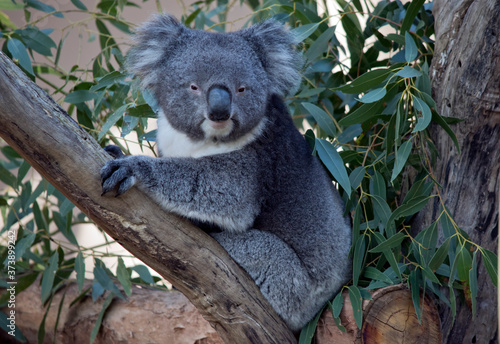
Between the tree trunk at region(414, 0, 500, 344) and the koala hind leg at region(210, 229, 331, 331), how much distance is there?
58cm

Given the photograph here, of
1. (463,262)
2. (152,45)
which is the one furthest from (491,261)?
Result: (152,45)

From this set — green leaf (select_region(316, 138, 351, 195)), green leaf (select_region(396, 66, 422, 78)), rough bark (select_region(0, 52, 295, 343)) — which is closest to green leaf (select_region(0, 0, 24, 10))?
Result: rough bark (select_region(0, 52, 295, 343))

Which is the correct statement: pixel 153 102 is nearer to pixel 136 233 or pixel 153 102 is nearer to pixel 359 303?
pixel 136 233

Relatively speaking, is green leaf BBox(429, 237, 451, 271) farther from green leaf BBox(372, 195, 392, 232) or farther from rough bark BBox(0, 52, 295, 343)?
rough bark BBox(0, 52, 295, 343)

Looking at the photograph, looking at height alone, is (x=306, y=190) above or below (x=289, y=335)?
above

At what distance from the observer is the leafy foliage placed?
6.36ft

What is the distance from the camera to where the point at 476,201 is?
207cm

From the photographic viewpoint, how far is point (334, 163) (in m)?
2.05

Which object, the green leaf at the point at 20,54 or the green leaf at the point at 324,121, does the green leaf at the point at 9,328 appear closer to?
the green leaf at the point at 20,54

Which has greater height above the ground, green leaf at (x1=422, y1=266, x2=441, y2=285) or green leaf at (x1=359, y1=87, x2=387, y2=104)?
green leaf at (x1=359, y1=87, x2=387, y2=104)

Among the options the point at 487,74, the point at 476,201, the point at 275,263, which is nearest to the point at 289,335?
the point at 275,263

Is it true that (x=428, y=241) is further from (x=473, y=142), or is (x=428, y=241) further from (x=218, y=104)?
(x=218, y=104)

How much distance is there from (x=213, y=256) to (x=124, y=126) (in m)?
0.98

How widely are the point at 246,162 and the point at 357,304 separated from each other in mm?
722
